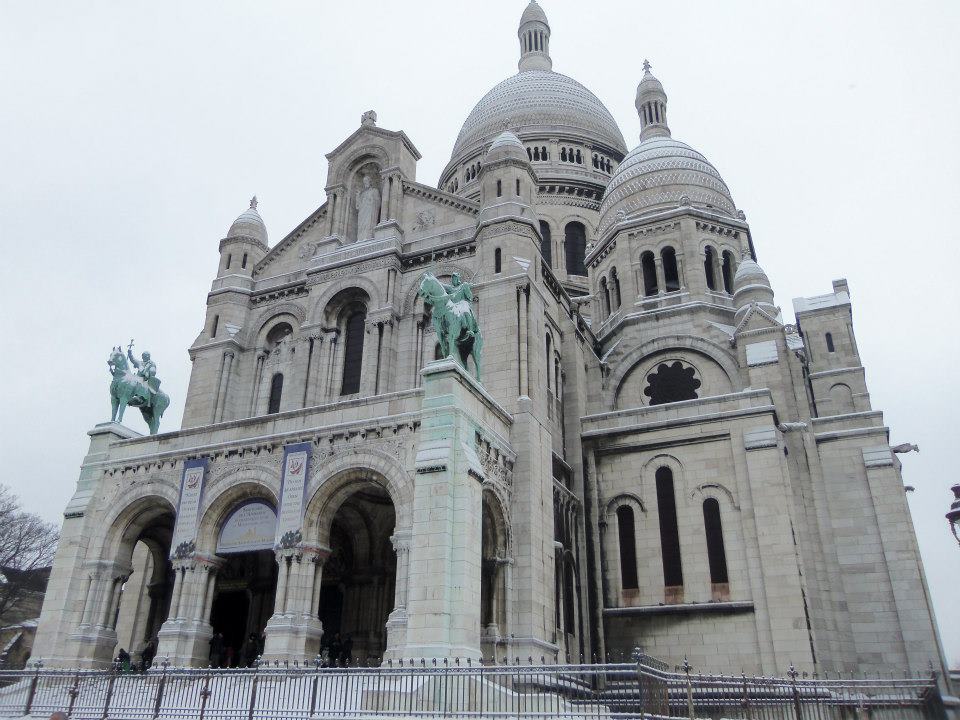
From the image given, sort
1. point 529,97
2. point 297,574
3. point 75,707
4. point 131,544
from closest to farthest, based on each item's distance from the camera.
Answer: point 75,707
point 297,574
point 131,544
point 529,97

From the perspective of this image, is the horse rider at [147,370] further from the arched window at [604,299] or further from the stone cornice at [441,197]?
the arched window at [604,299]

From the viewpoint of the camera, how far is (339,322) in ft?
102

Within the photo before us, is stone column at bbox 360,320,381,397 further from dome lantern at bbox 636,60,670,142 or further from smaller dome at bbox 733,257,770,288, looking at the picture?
dome lantern at bbox 636,60,670,142

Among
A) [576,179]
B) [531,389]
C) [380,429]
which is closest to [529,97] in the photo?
[576,179]

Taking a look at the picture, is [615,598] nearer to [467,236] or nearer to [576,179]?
[467,236]

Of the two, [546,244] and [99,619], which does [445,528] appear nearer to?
[99,619]

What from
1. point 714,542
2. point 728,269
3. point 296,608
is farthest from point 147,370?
point 728,269

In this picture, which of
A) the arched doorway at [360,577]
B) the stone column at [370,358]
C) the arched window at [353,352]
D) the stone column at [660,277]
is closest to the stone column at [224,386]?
the arched window at [353,352]

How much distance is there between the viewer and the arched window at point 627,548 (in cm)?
2823

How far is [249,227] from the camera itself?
35.3 metres

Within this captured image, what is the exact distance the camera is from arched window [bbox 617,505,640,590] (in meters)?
28.2

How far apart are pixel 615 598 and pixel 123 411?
713 inches

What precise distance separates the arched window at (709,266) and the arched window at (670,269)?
130cm

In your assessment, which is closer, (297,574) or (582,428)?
(297,574)
